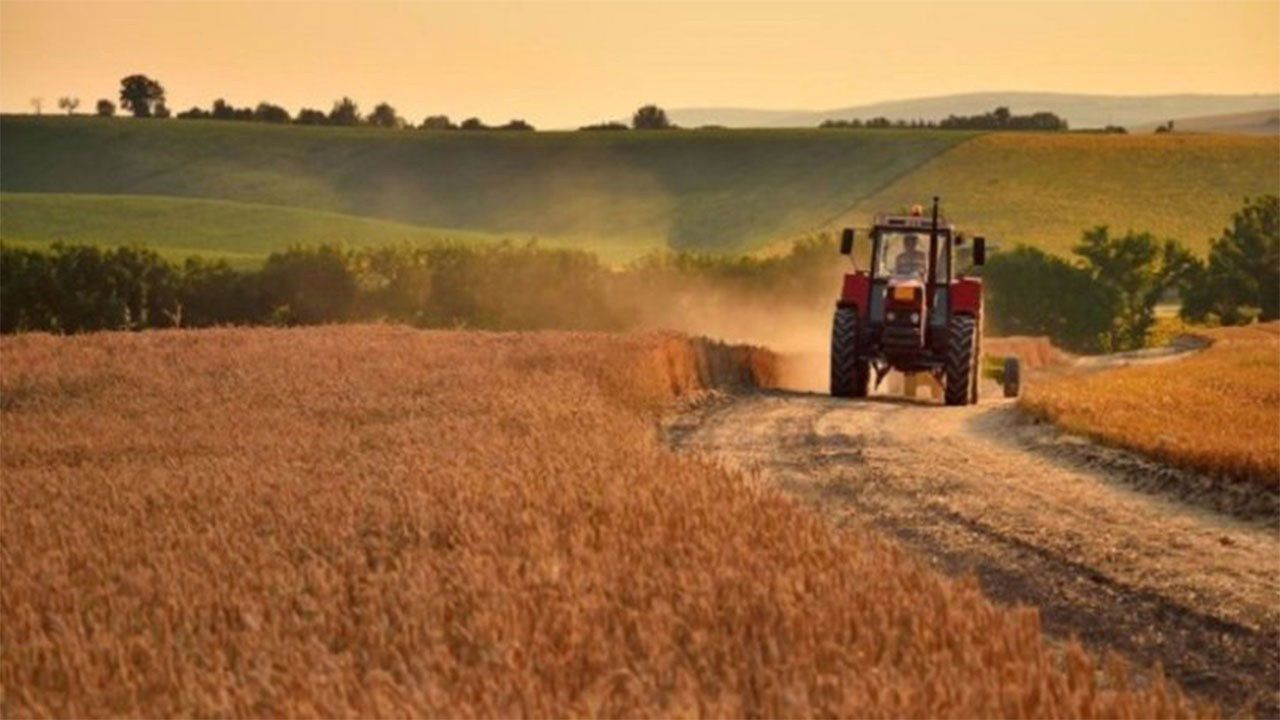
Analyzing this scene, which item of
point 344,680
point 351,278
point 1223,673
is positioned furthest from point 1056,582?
point 351,278

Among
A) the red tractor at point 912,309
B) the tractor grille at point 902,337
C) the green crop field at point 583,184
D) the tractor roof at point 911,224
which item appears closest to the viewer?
the tractor grille at point 902,337

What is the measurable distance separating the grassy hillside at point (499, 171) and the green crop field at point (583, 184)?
0.18 metres

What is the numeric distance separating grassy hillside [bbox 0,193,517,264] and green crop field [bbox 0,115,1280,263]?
0.71ft

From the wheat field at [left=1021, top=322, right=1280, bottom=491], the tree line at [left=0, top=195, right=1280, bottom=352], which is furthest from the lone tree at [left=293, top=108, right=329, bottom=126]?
the wheat field at [left=1021, top=322, right=1280, bottom=491]

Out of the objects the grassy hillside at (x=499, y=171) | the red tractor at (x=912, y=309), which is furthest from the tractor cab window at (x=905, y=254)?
the grassy hillside at (x=499, y=171)

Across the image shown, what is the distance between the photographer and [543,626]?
7.89 m

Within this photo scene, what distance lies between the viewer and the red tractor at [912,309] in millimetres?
30656

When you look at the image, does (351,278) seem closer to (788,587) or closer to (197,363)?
(197,363)

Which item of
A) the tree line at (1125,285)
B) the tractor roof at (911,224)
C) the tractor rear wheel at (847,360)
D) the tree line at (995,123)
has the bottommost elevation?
the tree line at (1125,285)

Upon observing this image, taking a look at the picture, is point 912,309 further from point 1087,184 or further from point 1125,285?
point 1087,184

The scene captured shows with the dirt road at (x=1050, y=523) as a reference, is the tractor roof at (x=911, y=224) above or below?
above

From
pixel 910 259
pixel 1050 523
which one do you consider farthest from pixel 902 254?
pixel 1050 523

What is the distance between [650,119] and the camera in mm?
159625

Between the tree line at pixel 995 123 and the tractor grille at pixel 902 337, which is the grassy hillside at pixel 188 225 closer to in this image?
the tree line at pixel 995 123
